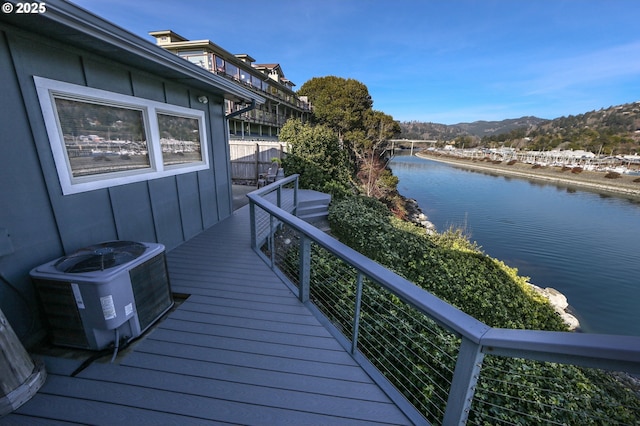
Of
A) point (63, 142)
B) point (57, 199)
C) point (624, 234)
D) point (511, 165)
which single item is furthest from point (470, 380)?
point (511, 165)

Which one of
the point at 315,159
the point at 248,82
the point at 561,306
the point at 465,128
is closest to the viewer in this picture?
the point at 561,306

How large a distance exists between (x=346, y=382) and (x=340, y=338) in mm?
414

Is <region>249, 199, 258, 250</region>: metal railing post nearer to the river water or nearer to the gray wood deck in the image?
the gray wood deck

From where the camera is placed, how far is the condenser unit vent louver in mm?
1864

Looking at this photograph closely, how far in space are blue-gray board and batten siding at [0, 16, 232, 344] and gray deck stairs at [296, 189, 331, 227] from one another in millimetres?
3698

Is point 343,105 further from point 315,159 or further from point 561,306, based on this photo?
point 561,306

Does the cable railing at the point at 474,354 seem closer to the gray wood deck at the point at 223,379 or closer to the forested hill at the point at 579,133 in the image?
the gray wood deck at the point at 223,379

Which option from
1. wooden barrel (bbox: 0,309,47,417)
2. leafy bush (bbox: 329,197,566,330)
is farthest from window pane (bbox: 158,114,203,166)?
leafy bush (bbox: 329,197,566,330)

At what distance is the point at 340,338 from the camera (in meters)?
2.23

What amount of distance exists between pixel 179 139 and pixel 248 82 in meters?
22.1

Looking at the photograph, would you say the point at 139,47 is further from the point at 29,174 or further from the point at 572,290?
the point at 572,290

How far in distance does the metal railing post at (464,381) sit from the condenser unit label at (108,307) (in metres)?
2.30

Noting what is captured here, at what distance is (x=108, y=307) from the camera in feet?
6.19

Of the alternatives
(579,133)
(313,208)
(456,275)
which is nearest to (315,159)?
(313,208)
